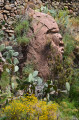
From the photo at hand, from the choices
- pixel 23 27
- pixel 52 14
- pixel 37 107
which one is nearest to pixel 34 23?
pixel 23 27

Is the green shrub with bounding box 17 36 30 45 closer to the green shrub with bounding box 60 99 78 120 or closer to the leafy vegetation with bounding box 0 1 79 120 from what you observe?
the leafy vegetation with bounding box 0 1 79 120

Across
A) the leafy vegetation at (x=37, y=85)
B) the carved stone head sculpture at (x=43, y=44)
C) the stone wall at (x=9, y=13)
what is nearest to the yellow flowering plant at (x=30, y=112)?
the leafy vegetation at (x=37, y=85)

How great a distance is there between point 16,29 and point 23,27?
210 mm

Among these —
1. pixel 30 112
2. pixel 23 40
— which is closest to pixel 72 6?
pixel 23 40

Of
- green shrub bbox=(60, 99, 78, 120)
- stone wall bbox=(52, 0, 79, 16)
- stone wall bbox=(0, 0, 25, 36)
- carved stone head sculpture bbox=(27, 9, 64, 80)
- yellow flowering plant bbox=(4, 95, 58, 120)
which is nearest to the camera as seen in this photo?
yellow flowering plant bbox=(4, 95, 58, 120)

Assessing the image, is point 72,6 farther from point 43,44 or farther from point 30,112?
point 30,112

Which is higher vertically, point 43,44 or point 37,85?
point 43,44

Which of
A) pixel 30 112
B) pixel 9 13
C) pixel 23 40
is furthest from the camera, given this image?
pixel 9 13

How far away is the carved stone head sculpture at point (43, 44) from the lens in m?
5.38

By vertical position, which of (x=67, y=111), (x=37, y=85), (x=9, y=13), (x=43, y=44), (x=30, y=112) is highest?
(x=9, y=13)

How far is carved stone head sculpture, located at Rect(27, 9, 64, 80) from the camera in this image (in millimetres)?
5379

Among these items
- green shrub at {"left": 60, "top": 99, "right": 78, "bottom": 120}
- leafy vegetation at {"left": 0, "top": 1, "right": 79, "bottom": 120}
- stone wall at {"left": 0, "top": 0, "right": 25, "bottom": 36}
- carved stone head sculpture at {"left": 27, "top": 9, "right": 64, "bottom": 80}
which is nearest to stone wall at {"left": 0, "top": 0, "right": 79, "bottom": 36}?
stone wall at {"left": 0, "top": 0, "right": 25, "bottom": 36}

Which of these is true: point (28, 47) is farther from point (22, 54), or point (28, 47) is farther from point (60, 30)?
point (60, 30)

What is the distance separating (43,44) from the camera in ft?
18.0
